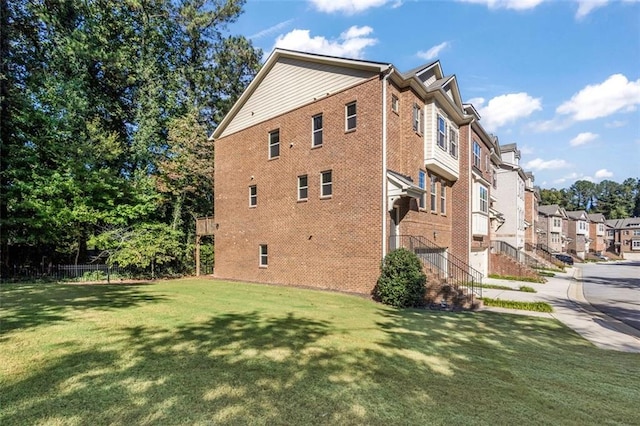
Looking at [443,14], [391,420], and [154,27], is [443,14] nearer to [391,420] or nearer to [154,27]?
[391,420]

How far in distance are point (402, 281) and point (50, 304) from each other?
9998mm

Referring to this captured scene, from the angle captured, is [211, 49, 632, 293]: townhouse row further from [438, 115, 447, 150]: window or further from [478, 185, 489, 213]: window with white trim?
[478, 185, 489, 213]: window with white trim

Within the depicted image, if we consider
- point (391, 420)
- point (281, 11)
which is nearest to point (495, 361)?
point (391, 420)

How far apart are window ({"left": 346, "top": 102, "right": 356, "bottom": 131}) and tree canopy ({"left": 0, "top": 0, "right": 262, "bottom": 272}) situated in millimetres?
12456

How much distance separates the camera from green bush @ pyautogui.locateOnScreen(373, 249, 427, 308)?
10.3 metres

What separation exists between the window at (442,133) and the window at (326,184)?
17.8 ft

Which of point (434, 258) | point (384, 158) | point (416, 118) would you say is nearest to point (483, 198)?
point (434, 258)

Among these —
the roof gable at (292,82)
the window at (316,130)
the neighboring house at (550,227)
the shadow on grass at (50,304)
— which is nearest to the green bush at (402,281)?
the window at (316,130)

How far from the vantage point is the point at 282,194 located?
49.0 feet

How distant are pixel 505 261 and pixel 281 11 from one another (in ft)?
68.0

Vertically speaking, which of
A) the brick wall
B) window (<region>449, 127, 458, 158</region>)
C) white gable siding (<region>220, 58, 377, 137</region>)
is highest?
white gable siding (<region>220, 58, 377, 137</region>)

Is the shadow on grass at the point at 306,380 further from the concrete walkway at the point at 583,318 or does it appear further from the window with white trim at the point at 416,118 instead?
the window with white trim at the point at 416,118

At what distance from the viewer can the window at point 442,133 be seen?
571 inches

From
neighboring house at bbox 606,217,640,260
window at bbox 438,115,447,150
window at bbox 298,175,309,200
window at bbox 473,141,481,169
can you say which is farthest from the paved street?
neighboring house at bbox 606,217,640,260
